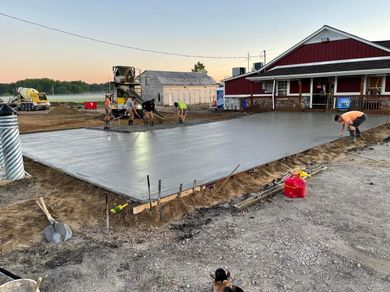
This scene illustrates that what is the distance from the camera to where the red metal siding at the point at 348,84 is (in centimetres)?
1858

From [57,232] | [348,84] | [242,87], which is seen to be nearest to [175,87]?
[242,87]

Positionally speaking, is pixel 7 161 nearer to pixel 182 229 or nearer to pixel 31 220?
pixel 31 220

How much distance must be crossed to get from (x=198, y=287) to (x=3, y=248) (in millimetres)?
2370

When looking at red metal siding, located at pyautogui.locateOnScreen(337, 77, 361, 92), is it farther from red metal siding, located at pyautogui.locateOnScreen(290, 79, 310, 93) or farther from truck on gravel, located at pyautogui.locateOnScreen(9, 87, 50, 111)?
truck on gravel, located at pyautogui.locateOnScreen(9, 87, 50, 111)

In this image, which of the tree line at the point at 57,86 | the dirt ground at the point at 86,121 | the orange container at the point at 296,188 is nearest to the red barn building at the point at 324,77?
the dirt ground at the point at 86,121

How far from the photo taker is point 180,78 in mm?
40562

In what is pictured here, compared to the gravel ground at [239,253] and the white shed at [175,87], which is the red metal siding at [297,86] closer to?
the gravel ground at [239,253]

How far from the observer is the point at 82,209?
4.48 metres

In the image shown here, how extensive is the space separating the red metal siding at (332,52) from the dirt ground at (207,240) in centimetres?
1642

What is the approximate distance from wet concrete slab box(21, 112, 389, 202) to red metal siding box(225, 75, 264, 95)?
465 inches

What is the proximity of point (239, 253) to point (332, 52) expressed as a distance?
2050 cm

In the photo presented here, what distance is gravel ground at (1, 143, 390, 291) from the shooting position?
2.79m

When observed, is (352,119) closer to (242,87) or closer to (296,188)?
(296,188)

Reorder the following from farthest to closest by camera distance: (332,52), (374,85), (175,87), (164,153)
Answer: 1. (175,87)
2. (332,52)
3. (374,85)
4. (164,153)
